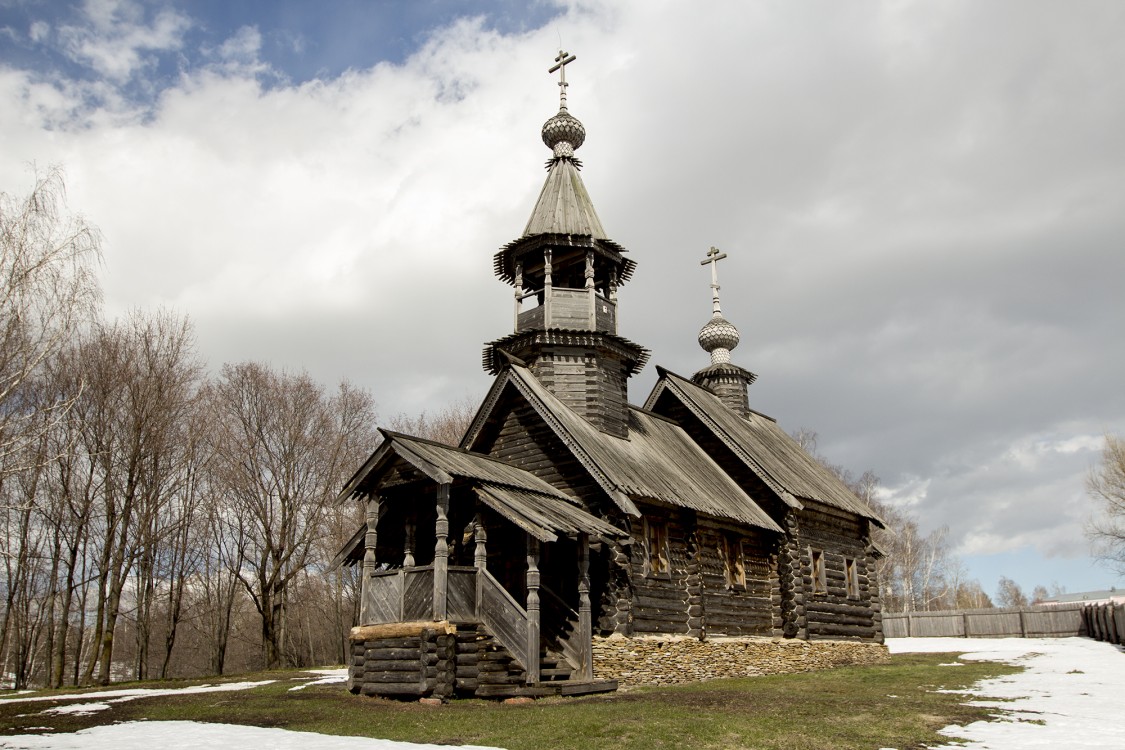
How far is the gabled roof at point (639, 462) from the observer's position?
64.3ft

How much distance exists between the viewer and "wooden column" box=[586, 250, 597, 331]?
23.5 metres

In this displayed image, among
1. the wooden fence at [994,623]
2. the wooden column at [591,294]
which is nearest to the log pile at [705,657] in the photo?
the wooden column at [591,294]

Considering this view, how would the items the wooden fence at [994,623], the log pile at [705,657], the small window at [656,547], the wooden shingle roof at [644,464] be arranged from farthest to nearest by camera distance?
1. the wooden fence at [994,623]
2. the small window at [656,547]
3. the wooden shingle roof at [644,464]
4. the log pile at [705,657]

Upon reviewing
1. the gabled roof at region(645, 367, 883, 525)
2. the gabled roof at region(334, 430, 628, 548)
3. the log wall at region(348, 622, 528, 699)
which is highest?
the gabled roof at region(645, 367, 883, 525)

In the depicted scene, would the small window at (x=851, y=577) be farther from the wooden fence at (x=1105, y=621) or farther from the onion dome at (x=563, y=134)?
the onion dome at (x=563, y=134)

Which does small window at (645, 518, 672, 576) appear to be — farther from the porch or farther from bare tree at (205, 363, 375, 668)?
bare tree at (205, 363, 375, 668)

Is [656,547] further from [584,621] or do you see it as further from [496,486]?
[496,486]

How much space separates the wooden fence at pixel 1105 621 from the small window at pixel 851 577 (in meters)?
11.1

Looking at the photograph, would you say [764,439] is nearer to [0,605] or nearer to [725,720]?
[725,720]

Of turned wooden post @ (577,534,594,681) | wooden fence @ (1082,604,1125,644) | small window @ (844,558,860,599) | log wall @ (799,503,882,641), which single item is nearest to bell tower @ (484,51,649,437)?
turned wooden post @ (577,534,594,681)

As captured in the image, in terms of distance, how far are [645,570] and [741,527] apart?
15.7 feet

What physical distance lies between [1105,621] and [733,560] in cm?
2138

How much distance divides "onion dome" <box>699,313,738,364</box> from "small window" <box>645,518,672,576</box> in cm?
1341

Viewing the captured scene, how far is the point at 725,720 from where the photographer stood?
12422 mm
